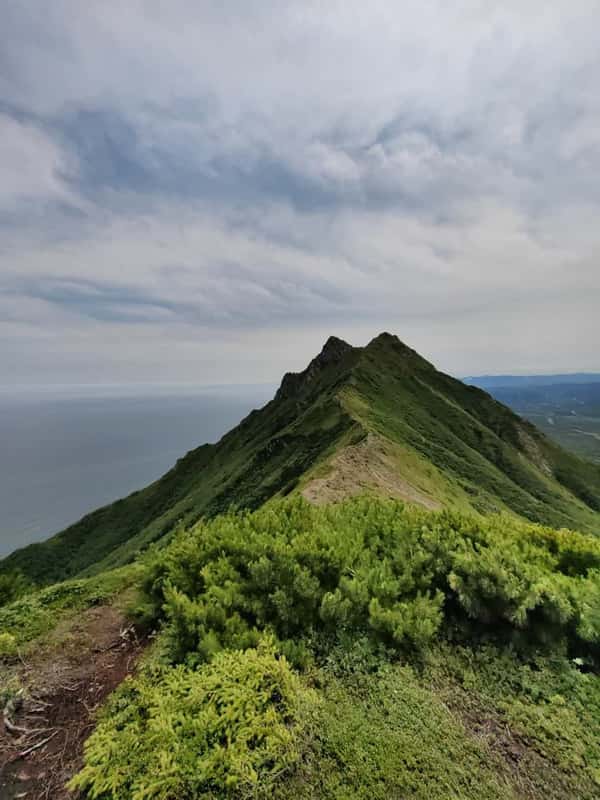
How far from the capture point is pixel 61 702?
6.49 meters

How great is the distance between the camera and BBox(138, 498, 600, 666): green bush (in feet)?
21.2

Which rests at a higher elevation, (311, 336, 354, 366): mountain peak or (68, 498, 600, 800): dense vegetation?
(311, 336, 354, 366): mountain peak

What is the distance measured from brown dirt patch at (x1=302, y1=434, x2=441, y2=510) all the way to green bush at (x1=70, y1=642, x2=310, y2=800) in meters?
14.1

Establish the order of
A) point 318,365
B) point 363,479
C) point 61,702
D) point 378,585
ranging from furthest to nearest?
point 318,365, point 363,479, point 378,585, point 61,702

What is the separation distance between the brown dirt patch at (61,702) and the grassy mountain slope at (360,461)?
562 inches

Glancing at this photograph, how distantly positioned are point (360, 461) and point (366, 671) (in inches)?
1020

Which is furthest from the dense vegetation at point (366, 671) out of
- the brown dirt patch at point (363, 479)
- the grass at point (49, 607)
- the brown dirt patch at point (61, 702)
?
the brown dirt patch at point (363, 479)

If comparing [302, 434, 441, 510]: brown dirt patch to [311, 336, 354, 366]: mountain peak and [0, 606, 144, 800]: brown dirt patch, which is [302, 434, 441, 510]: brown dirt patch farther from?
[311, 336, 354, 366]: mountain peak

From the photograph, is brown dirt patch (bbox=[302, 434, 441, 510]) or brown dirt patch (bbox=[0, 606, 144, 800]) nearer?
brown dirt patch (bbox=[0, 606, 144, 800])

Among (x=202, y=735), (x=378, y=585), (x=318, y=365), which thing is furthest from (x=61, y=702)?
(x=318, y=365)

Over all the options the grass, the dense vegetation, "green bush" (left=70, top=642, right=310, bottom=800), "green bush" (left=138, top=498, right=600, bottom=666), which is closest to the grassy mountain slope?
the grass

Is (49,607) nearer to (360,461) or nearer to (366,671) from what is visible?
(366,671)

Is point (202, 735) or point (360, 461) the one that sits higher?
point (202, 735)

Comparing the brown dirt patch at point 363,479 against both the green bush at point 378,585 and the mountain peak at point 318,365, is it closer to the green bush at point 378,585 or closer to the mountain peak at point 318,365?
the green bush at point 378,585
